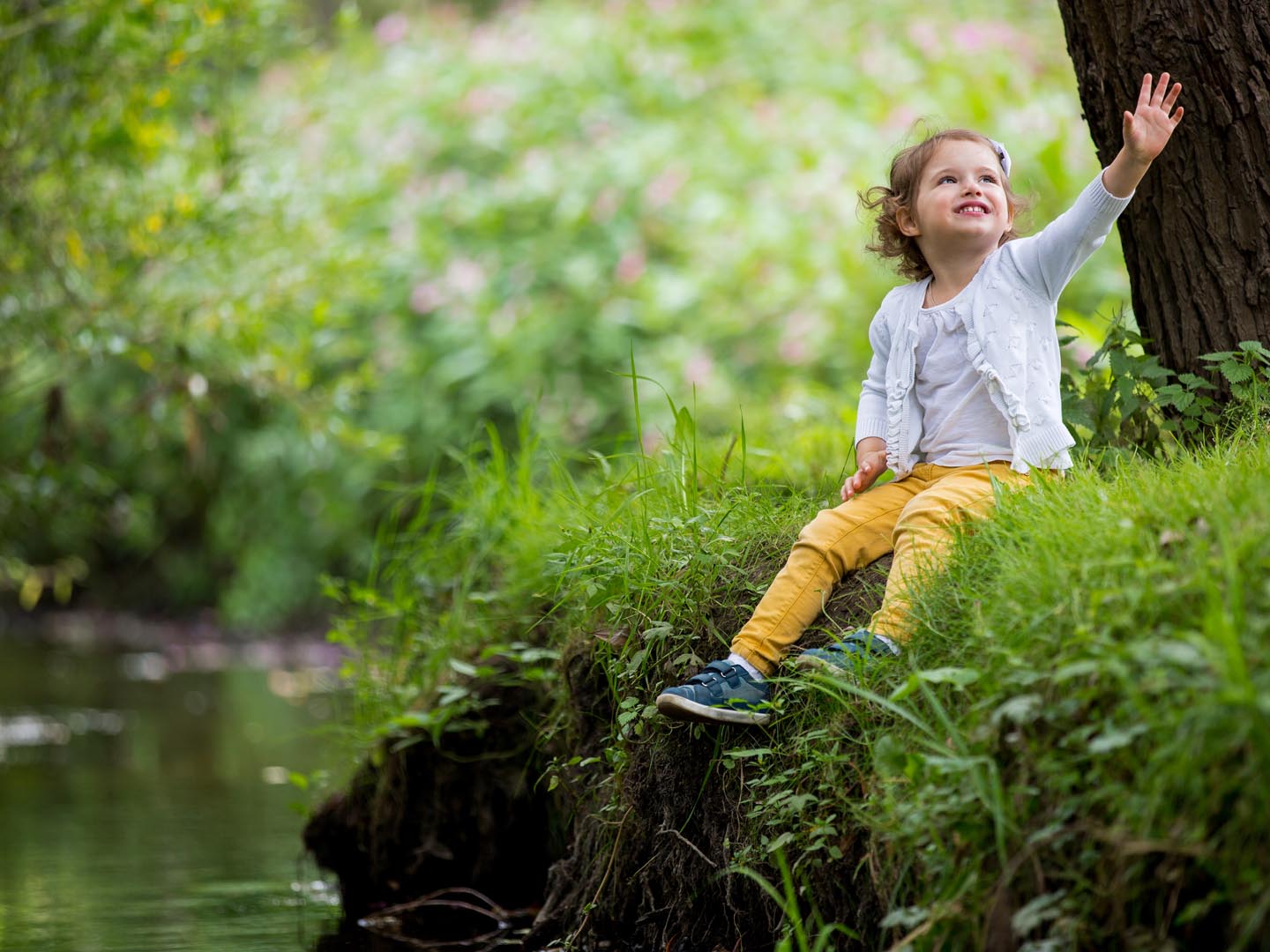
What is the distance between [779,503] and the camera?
340 centimetres

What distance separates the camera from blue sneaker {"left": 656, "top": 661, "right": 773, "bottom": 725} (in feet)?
8.33

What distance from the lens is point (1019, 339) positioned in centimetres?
284

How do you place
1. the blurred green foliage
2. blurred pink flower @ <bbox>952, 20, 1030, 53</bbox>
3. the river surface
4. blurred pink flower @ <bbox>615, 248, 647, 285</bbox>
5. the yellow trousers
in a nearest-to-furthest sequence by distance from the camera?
the yellow trousers < the river surface < the blurred green foliage < blurred pink flower @ <bbox>952, 20, 1030, 53</bbox> < blurred pink flower @ <bbox>615, 248, 647, 285</bbox>

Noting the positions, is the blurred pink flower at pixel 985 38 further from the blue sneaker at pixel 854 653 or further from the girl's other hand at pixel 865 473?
the blue sneaker at pixel 854 653

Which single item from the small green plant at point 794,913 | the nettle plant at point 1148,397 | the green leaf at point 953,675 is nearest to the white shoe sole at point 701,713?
the small green plant at point 794,913

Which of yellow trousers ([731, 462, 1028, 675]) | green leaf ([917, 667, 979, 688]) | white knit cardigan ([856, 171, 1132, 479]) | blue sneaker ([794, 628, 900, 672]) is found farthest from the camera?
white knit cardigan ([856, 171, 1132, 479])

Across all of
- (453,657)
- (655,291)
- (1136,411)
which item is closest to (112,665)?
(655,291)

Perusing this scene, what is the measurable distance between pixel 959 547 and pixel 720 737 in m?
0.59

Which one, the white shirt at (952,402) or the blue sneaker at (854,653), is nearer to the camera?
the blue sneaker at (854,653)

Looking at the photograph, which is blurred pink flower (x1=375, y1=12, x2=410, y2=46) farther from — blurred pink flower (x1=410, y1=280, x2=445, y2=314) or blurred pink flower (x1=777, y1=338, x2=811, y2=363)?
blurred pink flower (x1=777, y1=338, x2=811, y2=363)

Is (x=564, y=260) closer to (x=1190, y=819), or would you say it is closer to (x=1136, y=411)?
(x=1136, y=411)

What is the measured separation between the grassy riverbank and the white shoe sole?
0.08 metres

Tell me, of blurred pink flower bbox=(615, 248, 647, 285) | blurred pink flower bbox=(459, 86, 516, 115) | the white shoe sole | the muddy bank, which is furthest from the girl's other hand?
blurred pink flower bbox=(459, 86, 516, 115)

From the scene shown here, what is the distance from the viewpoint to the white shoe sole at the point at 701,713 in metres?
→ 2.52
